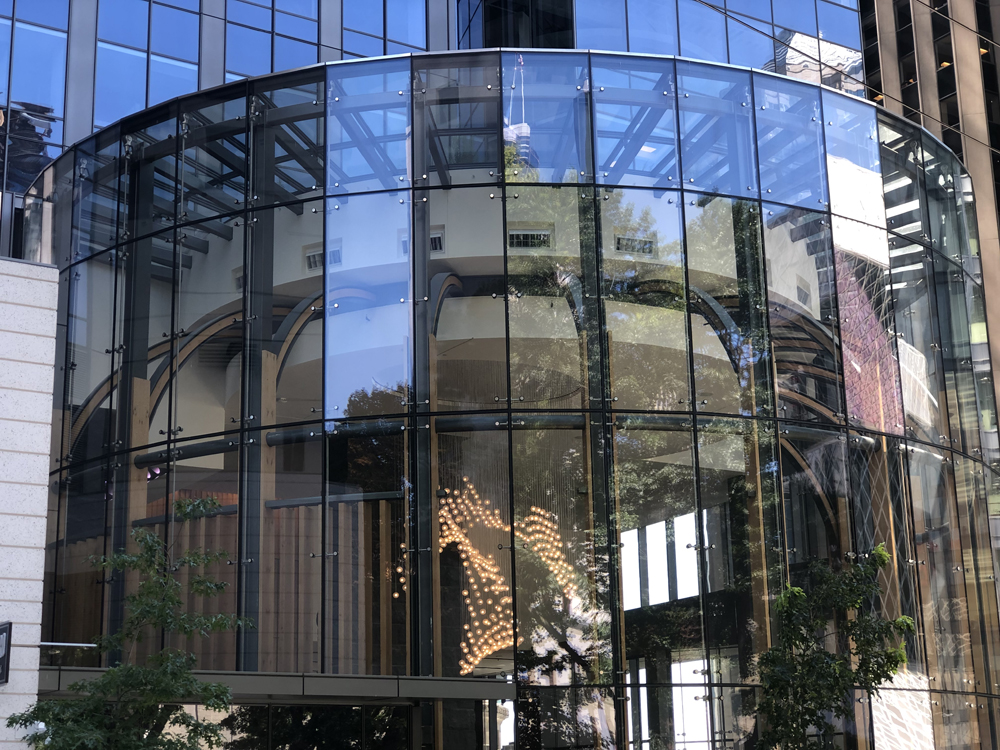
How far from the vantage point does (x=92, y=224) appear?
21891 mm

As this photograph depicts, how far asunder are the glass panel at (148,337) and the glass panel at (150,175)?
380mm

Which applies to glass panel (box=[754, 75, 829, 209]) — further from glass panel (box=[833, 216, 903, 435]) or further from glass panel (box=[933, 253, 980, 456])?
glass panel (box=[933, 253, 980, 456])

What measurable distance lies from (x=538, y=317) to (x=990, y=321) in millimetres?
29090

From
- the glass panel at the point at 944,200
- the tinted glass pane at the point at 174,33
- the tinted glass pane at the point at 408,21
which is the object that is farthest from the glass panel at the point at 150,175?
the tinted glass pane at the point at 408,21

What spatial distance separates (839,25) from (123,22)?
2130cm

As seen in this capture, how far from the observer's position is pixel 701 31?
32.8 m

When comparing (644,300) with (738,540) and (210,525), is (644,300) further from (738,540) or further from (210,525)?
(210,525)

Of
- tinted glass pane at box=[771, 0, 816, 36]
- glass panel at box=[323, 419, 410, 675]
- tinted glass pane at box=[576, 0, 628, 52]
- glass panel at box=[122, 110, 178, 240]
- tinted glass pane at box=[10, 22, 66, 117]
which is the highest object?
tinted glass pane at box=[771, 0, 816, 36]

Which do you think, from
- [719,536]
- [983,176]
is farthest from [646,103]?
[983,176]

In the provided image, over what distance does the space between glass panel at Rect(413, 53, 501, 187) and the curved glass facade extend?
0.05 meters

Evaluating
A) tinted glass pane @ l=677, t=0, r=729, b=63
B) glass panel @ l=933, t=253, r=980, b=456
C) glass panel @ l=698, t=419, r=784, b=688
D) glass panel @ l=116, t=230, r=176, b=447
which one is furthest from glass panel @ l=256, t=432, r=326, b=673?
tinted glass pane @ l=677, t=0, r=729, b=63

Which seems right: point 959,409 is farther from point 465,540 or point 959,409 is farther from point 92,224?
point 92,224

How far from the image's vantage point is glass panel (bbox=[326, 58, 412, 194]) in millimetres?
19484

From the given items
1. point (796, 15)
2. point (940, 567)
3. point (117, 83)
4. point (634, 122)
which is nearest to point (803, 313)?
point (634, 122)
